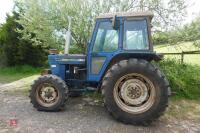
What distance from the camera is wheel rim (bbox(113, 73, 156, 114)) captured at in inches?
205

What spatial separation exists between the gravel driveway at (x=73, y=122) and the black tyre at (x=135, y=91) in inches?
8.5

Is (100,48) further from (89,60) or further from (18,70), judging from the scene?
(18,70)

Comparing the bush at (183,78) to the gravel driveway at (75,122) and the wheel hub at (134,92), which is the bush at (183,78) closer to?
the gravel driveway at (75,122)

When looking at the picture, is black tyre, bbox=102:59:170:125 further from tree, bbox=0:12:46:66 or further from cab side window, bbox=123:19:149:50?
tree, bbox=0:12:46:66

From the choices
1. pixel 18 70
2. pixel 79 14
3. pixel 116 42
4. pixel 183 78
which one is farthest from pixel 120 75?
pixel 18 70

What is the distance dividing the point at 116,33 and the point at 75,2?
9.12ft

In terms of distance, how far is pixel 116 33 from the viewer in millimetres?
5582

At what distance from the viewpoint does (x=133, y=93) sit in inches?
209

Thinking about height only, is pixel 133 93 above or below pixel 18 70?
below

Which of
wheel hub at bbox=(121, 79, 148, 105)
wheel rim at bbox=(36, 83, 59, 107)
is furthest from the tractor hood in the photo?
wheel hub at bbox=(121, 79, 148, 105)

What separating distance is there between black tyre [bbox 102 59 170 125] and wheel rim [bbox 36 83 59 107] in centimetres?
115

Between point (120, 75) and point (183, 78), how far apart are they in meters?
2.97

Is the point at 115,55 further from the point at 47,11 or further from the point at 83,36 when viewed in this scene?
the point at 47,11

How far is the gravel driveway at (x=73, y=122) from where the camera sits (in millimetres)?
4738
